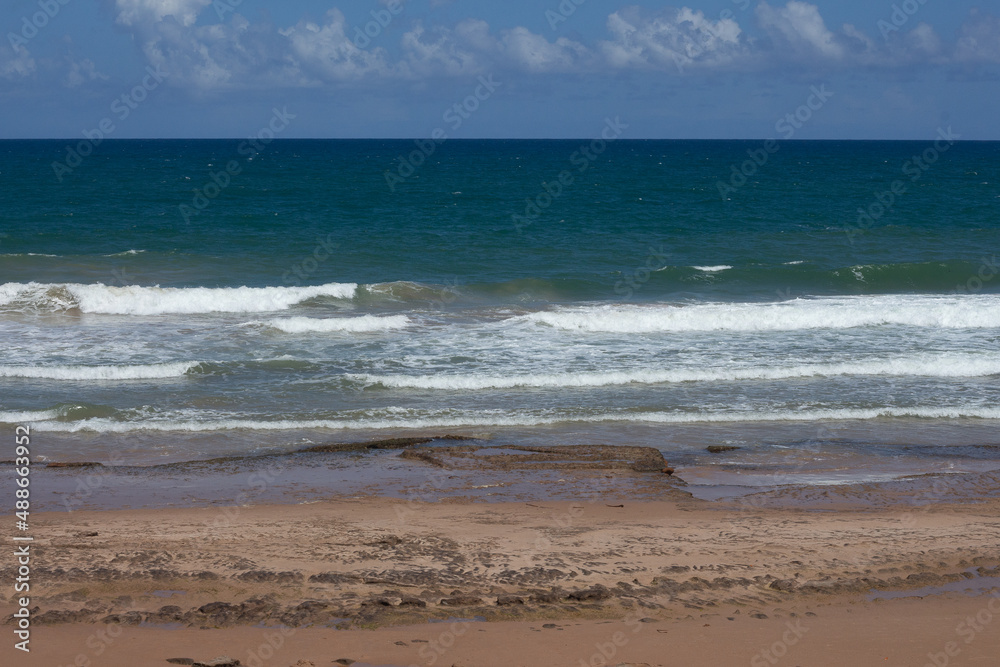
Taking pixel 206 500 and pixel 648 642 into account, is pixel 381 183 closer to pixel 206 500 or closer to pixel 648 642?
pixel 206 500

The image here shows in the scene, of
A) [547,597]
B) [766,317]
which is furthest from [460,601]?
[766,317]

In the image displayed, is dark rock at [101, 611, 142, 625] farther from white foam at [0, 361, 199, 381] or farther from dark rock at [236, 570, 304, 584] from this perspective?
white foam at [0, 361, 199, 381]

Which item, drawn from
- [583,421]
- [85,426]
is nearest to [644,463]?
[583,421]

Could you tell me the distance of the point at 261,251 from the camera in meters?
27.5

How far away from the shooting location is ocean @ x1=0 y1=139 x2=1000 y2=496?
11.7 meters

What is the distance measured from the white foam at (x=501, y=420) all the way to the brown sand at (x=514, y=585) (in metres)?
3.35

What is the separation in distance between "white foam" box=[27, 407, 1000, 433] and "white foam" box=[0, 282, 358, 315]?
26.7 ft

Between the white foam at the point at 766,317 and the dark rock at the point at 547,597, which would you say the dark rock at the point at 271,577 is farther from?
the white foam at the point at 766,317

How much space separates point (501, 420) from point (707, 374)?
13.7ft

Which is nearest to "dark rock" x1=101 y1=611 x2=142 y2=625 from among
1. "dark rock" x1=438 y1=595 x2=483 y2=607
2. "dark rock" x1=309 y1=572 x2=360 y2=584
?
"dark rock" x1=309 y1=572 x2=360 y2=584

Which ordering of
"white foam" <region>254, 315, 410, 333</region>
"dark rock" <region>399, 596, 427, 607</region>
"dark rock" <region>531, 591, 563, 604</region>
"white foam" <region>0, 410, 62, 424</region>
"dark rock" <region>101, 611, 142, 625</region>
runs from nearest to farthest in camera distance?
"dark rock" <region>101, 611, 142, 625</region> → "dark rock" <region>399, 596, 427, 607</region> → "dark rock" <region>531, 591, 563, 604</region> → "white foam" <region>0, 410, 62, 424</region> → "white foam" <region>254, 315, 410, 333</region>

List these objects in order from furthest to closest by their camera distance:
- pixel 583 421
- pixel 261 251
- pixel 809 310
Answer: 1. pixel 261 251
2. pixel 809 310
3. pixel 583 421

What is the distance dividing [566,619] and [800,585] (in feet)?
6.46

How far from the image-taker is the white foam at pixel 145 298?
763 inches
